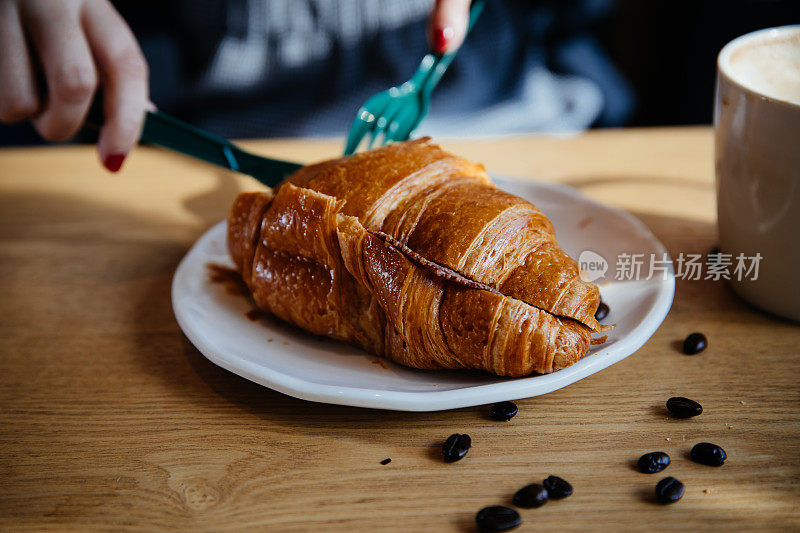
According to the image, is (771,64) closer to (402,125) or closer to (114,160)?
(402,125)

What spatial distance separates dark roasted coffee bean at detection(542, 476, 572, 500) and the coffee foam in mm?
749

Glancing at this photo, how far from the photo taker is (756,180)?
106cm

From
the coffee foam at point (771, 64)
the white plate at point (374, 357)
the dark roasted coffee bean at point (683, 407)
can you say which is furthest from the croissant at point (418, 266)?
the coffee foam at point (771, 64)

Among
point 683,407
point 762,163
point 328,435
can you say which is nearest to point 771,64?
point 762,163

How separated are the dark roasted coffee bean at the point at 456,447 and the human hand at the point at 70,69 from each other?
0.80 metres

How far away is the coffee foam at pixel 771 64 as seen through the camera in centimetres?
114

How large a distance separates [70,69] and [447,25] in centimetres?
73

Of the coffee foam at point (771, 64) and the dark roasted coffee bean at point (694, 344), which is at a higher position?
the coffee foam at point (771, 64)

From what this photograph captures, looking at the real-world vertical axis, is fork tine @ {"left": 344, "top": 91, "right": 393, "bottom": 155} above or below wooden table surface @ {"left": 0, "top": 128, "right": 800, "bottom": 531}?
above

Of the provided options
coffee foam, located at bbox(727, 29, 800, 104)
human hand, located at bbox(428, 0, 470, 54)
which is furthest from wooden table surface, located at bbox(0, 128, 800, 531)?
human hand, located at bbox(428, 0, 470, 54)

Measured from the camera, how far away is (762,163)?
104cm

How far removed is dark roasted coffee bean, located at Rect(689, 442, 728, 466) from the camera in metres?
0.83

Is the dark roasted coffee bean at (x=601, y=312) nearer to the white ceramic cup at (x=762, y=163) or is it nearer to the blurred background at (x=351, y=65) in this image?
the white ceramic cup at (x=762, y=163)

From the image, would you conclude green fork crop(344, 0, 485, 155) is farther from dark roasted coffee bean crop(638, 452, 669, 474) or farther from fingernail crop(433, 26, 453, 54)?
dark roasted coffee bean crop(638, 452, 669, 474)
